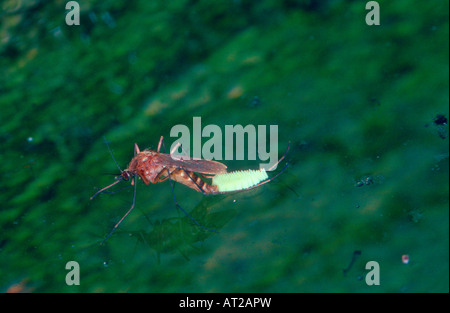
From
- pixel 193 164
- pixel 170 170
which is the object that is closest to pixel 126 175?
pixel 170 170

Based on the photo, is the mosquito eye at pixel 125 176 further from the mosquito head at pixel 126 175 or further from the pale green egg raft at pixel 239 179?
the pale green egg raft at pixel 239 179

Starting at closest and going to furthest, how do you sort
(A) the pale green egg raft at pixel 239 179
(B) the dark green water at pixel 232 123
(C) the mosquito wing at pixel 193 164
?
1. (B) the dark green water at pixel 232 123
2. (A) the pale green egg raft at pixel 239 179
3. (C) the mosquito wing at pixel 193 164

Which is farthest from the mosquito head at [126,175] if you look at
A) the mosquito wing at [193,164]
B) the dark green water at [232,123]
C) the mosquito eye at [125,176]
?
the mosquito wing at [193,164]

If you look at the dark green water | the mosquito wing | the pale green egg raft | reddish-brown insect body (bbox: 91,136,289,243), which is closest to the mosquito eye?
reddish-brown insect body (bbox: 91,136,289,243)

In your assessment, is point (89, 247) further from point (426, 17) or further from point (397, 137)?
point (426, 17)

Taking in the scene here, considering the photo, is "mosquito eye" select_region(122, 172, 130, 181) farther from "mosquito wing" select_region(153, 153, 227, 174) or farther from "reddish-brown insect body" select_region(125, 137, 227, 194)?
"mosquito wing" select_region(153, 153, 227, 174)

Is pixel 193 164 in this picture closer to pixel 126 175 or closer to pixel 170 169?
pixel 170 169
